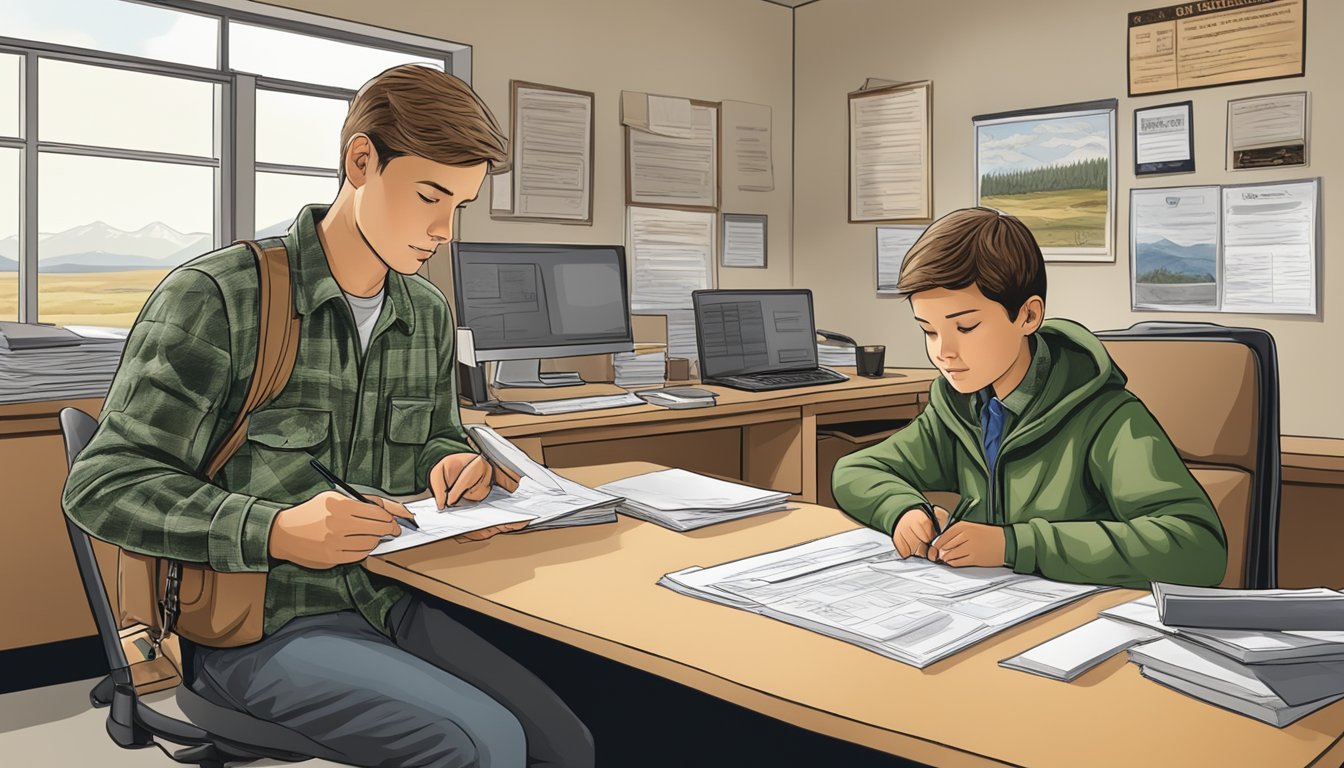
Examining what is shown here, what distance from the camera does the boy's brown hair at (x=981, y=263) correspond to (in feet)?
3.96

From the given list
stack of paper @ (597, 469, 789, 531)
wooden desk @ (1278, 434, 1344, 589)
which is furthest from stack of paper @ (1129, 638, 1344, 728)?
wooden desk @ (1278, 434, 1344, 589)

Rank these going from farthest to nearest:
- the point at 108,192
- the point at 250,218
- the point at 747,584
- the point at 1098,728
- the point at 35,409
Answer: the point at 108,192 → the point at 250,218 → the point at 35,409 → the point at 747,584 → the point at 1098,728

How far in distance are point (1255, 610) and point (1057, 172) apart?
3.16m

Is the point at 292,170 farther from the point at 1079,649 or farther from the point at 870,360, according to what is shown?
the point at 1079,649

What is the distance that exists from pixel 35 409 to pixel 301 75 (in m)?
1.38

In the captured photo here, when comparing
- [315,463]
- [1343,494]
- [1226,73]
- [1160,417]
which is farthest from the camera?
[1226,73]

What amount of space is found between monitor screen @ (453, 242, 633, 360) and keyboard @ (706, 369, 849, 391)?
1.27ft

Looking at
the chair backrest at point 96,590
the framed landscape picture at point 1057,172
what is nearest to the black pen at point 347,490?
the chair backrest at point 96,590

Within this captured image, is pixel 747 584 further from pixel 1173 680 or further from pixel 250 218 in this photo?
pixel 250 218

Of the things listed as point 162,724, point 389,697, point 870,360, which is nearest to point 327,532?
point 389,697

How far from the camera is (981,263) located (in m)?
1.21

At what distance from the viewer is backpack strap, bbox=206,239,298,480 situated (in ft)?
4.19

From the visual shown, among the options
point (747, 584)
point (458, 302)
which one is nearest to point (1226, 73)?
point (458, 302)

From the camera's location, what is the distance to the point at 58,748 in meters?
2.22
